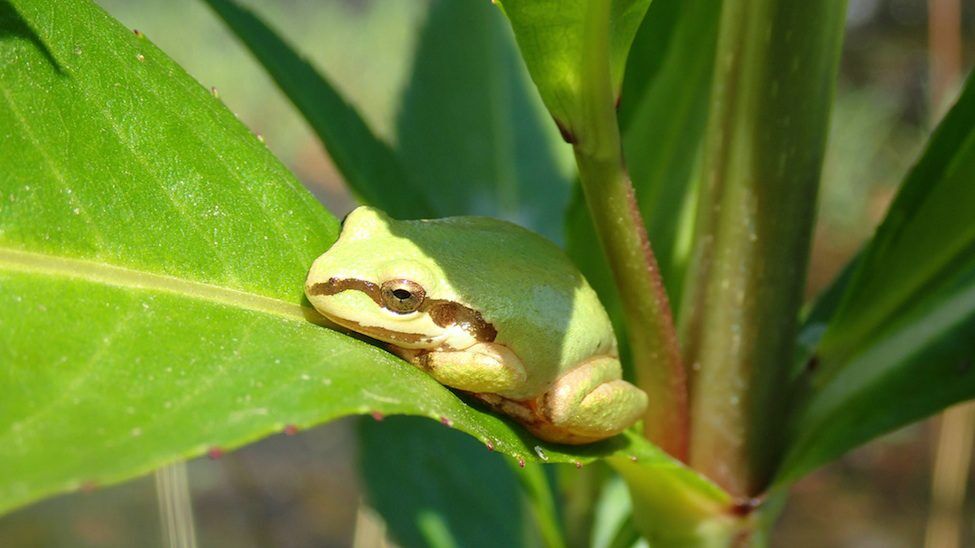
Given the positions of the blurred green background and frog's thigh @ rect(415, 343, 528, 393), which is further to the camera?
the blurred green background

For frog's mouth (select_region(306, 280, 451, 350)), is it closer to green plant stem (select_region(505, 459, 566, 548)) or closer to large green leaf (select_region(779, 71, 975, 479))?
green plant stem (select_region(505, 459, 566, 548))

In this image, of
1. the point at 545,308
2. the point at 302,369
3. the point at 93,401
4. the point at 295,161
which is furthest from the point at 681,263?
the point at 295,161

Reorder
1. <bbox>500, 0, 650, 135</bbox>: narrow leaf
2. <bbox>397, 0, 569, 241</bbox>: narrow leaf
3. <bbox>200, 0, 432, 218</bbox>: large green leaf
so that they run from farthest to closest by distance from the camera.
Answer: <bbox>397, 0, 569, 241</bbox>: narrow leaf < <bbox>200, 0, 432, 218</bbox>: large green leaf < <bbox>500, 0, 650, 135</bbox>: narrow leaf

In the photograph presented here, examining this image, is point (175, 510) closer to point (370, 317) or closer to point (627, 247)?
point (370, 317)

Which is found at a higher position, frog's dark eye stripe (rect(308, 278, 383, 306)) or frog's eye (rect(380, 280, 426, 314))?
frog's dark eye stripe (rect(308, 278, 383, 306))

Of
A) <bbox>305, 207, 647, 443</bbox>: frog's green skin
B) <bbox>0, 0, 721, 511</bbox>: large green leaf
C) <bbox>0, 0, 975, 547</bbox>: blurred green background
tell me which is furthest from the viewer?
<bbox>0, 0, 975, 547</bbox>: blurred green background

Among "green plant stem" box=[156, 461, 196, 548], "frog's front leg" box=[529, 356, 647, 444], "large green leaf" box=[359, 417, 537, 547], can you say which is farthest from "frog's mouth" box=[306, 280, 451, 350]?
"green plant stem" box=[156, 461, 196, 548]
